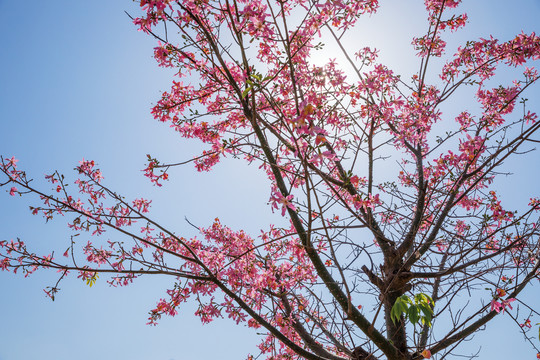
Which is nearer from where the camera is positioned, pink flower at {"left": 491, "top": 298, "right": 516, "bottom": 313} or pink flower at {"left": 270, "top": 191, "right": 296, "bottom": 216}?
pink flower at {"left": 270, "top": 191, "right": 296, "bottom": 216}

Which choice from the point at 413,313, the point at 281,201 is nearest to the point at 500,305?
the point at 413,313

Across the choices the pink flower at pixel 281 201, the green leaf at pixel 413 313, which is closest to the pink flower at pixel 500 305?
the green leaf at pixel 413 313

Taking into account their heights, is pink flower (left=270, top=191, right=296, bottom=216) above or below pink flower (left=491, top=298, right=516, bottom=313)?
above

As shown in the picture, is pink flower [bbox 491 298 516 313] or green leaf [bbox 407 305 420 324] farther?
pink flower [bbox 491 298 516 313]

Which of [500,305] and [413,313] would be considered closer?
[413,313]

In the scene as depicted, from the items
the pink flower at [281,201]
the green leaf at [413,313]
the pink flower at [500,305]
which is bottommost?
the green leaf at [413,313]

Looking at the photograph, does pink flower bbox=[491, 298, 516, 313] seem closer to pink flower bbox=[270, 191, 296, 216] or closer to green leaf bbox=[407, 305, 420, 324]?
Result: green leaf bbox=[407, 305, 420, 324]

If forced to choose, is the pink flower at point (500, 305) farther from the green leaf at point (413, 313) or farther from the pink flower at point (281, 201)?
the pink flower at point (281, 201)

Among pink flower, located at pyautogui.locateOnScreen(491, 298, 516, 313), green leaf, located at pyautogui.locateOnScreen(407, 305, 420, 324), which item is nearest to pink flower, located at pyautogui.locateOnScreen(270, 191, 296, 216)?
green leaf, located at pyautogui.locateOnScreen(407, 305, 420, 324)

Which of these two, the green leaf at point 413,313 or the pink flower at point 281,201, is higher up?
the pink flower at point 281,201

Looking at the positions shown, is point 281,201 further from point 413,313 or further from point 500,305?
point 500,305

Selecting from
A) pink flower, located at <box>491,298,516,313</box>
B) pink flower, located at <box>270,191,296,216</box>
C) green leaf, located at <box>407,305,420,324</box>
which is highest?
pink flower, located at <box>270,191,296,216</box>

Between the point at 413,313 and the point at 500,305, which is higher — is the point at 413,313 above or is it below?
below

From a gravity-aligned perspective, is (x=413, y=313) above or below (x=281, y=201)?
below
